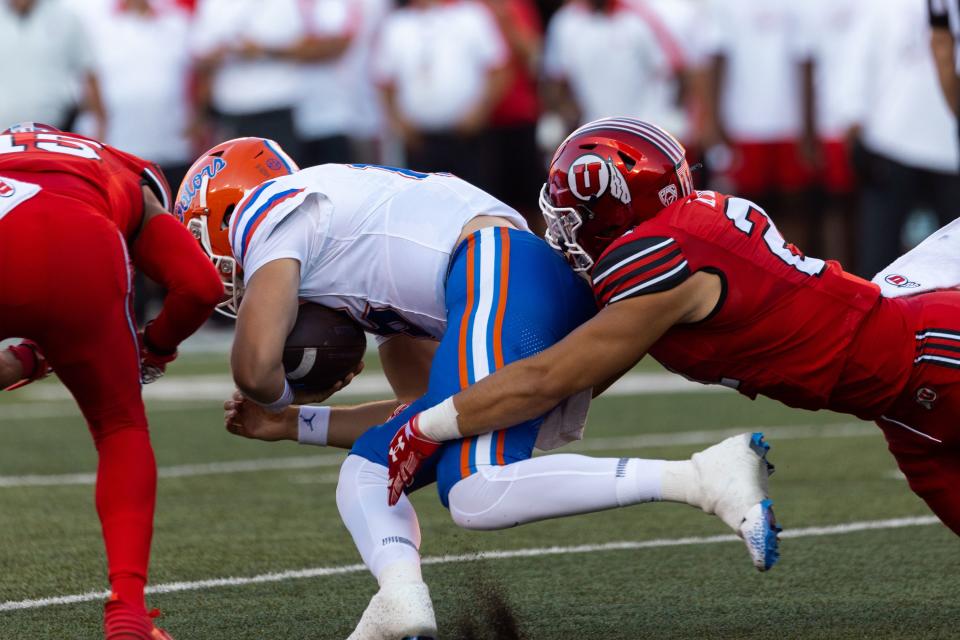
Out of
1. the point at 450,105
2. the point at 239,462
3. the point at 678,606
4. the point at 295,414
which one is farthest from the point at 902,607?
the point at 450,105

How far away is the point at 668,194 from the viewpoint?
3834 millimetres

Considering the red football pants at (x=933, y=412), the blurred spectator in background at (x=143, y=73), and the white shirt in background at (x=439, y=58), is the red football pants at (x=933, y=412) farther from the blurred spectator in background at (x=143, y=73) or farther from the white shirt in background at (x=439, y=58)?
the white shirt in background at (x=439, y=58)

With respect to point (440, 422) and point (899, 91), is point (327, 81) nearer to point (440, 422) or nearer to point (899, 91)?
point (899, 91)

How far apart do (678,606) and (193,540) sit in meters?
1.53

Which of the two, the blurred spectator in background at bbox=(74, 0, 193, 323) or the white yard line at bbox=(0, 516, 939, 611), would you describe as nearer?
the white yard line at bbox=(0, 516, 939, 611)

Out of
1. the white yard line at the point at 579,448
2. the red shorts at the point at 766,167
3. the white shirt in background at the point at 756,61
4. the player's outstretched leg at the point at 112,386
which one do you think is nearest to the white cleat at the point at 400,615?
the player's outstretched leg at the point at 112,386

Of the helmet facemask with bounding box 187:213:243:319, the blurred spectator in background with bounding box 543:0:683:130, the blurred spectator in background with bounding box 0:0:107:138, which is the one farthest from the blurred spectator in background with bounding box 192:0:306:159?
the helmet facemask with bounding box 187:213:243:319

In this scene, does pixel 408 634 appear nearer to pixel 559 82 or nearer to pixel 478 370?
pixel 478 370

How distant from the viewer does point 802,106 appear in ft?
35.9

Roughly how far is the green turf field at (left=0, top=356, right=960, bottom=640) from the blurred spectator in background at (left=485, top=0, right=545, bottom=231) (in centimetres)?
472

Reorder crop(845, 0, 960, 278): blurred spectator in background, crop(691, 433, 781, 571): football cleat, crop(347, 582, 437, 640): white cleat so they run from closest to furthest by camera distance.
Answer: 1. crop(691, 433, 781, 571): football cleat
2. crop(347, 582, 437, 640): white cleat
3. crop(845, 0, 960, 278): blurred spectator in background

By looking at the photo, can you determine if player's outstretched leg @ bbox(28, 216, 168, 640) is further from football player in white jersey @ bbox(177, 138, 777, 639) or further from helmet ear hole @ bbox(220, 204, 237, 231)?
helmet ear hole @ bbox(220, 204, 237, 231)

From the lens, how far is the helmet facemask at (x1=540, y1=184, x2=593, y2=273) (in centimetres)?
384

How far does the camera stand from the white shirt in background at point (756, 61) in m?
10.7
